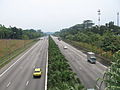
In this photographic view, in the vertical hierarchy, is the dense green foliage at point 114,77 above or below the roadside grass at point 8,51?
above

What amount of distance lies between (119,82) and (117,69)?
2.99ft

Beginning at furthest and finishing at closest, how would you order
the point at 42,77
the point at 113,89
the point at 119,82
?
the point at 42,77 → the point at 119,82 → the point at 113,89

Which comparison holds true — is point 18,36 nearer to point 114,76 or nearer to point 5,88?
point 5,88

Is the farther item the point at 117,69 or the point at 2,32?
the point at 2,32

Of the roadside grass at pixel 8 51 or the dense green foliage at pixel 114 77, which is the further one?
the roadside grass at pixel 8 51

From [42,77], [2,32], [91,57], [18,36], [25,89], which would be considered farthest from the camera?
[18,36]

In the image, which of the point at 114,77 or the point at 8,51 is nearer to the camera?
the point at 114,77

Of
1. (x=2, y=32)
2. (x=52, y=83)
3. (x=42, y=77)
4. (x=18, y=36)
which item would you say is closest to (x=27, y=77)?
(x=42, y=77)

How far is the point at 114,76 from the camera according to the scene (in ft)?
38.0

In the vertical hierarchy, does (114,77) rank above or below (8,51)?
above

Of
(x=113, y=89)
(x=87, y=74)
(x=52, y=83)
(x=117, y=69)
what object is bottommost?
(x=87, y=74)

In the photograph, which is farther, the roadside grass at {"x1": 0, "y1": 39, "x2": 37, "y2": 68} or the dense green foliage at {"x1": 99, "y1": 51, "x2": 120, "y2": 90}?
the roadside grass at {"x1": 0, "y1": 39, "x2": 37, "y2": 68}

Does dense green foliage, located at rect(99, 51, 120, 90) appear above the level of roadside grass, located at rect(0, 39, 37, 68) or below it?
above

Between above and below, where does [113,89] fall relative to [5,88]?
above
